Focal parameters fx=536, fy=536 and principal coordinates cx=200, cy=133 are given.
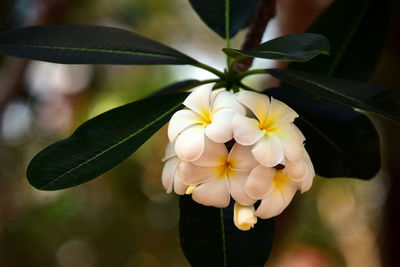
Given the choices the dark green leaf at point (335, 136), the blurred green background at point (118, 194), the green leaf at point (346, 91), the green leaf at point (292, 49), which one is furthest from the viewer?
the blurred green background at point (118, 194)

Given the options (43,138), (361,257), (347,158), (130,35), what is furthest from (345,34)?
(361,257)

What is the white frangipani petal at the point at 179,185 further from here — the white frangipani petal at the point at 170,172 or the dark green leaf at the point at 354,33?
the dark green leaf at the point at 354,33

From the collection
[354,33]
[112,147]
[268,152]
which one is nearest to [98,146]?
[112,147]

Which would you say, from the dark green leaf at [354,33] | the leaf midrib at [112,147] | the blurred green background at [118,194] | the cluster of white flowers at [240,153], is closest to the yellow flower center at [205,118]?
the cluster of white flowers at [240,153]

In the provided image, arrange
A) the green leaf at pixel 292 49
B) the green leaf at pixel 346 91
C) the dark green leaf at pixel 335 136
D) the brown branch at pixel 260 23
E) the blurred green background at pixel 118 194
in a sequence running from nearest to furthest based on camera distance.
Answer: the green leaf at pixel 292 49
the green leaf at pixel 346 91
the dark green leaf at pixel 335 136
the brown branch at pixel 260 23
the blurred green background at pixel 118 194

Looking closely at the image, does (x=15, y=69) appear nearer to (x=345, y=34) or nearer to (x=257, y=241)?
(x=345, y=34)

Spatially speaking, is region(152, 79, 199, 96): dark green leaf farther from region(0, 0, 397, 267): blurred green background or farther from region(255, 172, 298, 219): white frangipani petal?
region(0, 0, 397, 267): blurred green background

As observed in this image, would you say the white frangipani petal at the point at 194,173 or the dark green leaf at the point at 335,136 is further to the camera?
the dark green leaf at the point at 335,136

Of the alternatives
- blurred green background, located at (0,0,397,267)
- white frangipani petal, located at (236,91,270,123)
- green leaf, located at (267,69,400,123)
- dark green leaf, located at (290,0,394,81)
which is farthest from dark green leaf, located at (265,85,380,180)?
blurred green background, located at (0,0,397,267)
